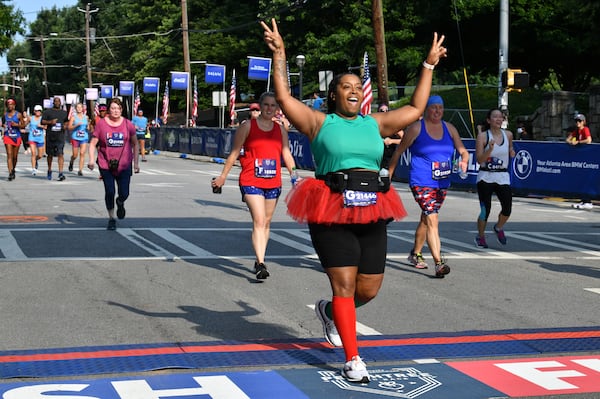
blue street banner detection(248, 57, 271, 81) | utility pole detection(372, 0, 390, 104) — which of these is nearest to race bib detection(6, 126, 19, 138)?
utility pole detection(372, 0, 390, 104)

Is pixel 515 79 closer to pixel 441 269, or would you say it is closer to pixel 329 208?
pixel 441 269

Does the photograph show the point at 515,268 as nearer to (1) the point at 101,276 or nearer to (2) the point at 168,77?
(1) the point at 101,276

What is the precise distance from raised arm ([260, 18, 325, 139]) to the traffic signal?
19.4 meters

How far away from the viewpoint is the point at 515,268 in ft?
35.6

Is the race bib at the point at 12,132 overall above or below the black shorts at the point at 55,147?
above

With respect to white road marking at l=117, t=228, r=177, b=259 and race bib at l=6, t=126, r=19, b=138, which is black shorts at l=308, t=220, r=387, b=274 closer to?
white road marking at l=117, t=228, r=177, b=259

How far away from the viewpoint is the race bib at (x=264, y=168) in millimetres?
9742

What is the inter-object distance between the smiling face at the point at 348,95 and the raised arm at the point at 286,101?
0.43ft

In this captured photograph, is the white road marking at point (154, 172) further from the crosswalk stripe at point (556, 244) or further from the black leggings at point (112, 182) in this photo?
the crosswalk stripe at point (556, 244)

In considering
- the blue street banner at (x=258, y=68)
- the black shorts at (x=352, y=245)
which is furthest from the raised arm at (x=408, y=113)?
the blue street banner at (x=258, y=68)

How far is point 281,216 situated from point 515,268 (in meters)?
6.01

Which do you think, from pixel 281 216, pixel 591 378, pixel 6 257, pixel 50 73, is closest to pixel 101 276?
pixel 6 257

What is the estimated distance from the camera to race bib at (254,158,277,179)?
9.74 meters

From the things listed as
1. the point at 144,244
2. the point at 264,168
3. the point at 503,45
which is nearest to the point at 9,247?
the point at 144,244
